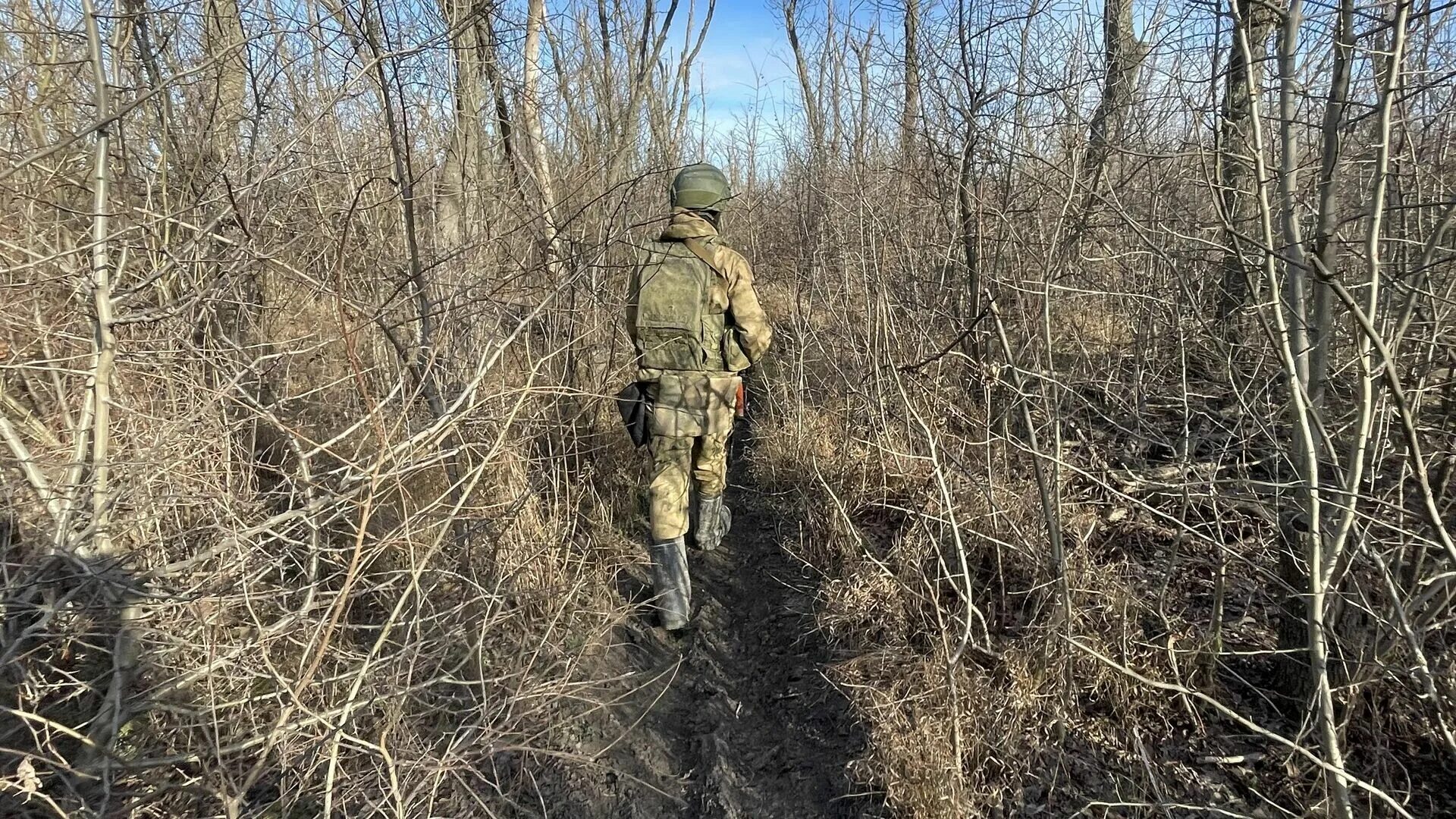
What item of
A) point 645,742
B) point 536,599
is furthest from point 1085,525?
point 536,599

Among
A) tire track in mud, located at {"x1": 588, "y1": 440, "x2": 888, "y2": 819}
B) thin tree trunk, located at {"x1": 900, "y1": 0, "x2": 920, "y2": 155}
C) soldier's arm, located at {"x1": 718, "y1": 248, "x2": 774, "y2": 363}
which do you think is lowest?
tire track in mud, located at {"x1": 588, "y1": 440, "x2": 888, "y2": 819}

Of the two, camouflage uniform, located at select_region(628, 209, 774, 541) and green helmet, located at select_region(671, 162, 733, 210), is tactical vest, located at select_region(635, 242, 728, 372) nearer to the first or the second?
camouflage uniform, located at select_region(628, 209, 774, 541)

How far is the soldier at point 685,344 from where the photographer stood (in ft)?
11.8

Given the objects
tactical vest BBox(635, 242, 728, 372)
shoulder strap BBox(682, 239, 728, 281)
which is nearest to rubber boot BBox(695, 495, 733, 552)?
tactical vest BBox(635, 242, 728, 372)

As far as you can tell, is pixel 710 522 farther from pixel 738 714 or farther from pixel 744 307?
pixel 738 714

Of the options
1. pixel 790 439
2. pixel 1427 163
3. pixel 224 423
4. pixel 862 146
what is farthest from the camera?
pixel 862 146

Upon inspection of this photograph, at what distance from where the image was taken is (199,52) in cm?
335

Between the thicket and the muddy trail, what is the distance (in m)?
0.14

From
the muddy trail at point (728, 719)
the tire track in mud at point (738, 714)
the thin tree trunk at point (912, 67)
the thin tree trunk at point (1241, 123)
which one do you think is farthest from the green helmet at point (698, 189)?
the thin tree trunk at point (1241, 123)

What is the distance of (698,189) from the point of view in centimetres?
375

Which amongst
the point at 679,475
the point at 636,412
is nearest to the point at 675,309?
the point at 636,412

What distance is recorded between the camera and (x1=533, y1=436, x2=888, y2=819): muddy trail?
252 cm

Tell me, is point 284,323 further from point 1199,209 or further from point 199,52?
point 1199,209

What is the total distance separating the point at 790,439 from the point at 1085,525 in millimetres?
2016
